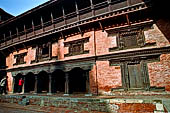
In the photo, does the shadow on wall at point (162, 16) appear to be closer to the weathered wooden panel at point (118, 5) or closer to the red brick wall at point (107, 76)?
the weathered wooden panel at point (118, 5)

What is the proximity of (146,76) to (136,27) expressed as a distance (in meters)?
3.63

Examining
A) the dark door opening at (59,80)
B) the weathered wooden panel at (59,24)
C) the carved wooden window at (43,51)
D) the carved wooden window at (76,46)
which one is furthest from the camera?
the carved wooden window at (43,51)

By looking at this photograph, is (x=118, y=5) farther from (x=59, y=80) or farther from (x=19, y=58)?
(x=19, y=58)

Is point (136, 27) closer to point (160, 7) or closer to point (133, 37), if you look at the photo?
point (133, 37)

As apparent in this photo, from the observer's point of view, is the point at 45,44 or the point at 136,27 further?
the point at 45,44

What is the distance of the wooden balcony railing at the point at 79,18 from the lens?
7996mm

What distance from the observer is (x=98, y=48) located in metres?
8.91

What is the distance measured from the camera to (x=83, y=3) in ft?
33.8

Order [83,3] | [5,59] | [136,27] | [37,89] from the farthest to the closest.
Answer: [5,59], [37,89], [83,3], [136,27]

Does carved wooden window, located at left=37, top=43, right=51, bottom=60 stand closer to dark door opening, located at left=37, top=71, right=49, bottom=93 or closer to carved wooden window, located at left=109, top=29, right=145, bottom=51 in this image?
dark door opening, located at left=37, top=71, right=49, bottom=93

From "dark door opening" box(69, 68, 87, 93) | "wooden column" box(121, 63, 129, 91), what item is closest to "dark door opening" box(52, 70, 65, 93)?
"dark door opening" box(69, 68, 87, 93)

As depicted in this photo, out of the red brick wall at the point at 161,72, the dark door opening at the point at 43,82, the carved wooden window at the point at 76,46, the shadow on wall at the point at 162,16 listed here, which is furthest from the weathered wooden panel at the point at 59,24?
the red brick wall at the point at 161,72

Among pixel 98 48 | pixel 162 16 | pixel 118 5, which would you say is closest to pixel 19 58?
pixel 98 48

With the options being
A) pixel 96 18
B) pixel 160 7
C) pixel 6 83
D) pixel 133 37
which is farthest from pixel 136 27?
pixel 6 83
